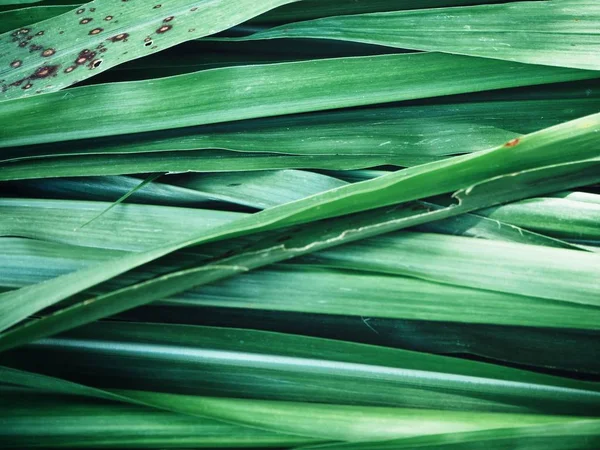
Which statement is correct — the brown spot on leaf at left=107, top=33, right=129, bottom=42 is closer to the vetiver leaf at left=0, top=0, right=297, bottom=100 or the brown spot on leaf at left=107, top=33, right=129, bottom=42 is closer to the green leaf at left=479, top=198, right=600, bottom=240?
the vetiver leaf at left=0, top=0, right=297, bottom=100

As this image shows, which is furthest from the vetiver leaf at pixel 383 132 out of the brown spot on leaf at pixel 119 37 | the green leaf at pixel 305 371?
the green leaf at pixel 305 371

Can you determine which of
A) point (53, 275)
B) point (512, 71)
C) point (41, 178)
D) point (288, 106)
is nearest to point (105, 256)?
point (53, 275)

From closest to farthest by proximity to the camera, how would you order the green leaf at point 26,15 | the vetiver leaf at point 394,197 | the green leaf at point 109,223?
the vetiver leaf at point 394,197
the green leaf at point 109,223
the green leaf at point 26,15

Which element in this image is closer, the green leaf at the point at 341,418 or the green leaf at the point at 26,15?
the green leaf at the point at 341,418

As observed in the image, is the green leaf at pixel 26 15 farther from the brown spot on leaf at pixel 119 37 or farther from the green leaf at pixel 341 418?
the green leaf at pixel 341 418

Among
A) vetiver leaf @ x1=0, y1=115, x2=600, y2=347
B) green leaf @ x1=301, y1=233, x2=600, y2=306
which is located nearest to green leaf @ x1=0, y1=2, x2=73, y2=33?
vetiver leaf @ x1=0, y1=115, x2=600, y2=347

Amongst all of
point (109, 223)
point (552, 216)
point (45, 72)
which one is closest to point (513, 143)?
point (552, 216)

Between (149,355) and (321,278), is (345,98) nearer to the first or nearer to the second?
(321,278)

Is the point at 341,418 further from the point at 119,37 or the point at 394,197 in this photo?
the point at 119,37
